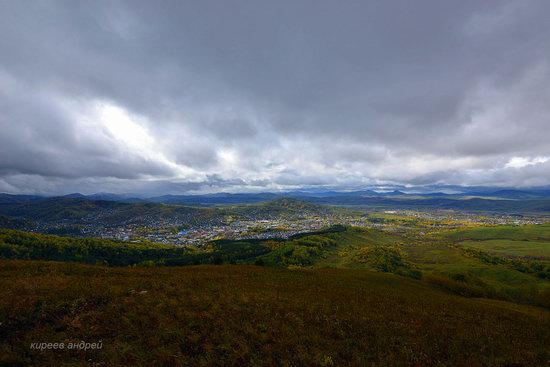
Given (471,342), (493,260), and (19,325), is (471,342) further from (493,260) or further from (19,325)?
(493,260)

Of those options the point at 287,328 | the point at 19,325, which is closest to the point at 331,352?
the point at 287,328

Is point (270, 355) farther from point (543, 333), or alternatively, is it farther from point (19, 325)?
point (543, 333)

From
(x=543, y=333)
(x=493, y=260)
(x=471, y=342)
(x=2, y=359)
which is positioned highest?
(x=2, y=359)

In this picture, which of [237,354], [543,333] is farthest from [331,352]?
[543,333]

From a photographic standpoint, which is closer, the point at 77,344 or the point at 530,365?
the point at 77,344

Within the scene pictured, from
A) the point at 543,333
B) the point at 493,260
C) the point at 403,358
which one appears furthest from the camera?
the point at 493,260

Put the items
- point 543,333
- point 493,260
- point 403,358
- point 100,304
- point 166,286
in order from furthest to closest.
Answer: point 493,260
point 166,286
point 543,333
point 100,304
point 403,358

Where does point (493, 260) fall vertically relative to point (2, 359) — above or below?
below
